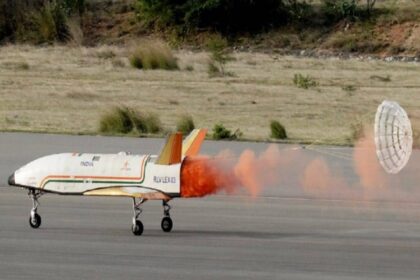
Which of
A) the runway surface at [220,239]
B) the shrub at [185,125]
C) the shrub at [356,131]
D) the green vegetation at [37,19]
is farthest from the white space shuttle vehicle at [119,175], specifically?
the green vegetation at [37,19]

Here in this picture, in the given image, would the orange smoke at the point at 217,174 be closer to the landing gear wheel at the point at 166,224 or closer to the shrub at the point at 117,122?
the landing gear wheel at the point at 166,224

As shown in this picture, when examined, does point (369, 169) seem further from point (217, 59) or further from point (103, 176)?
point (217, 59)

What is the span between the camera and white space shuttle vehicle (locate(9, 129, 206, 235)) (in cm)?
1548

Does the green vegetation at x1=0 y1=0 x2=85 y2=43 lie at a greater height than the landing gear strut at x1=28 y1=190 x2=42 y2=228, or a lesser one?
lesser

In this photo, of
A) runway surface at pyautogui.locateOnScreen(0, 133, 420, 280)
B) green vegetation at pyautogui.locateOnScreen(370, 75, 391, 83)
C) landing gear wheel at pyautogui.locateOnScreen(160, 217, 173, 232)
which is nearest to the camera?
runway surface at pyautogui.locateOnScreen(0, 133, 420, 280)

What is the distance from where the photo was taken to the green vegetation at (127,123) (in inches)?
1142

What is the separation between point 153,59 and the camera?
45.1 metres

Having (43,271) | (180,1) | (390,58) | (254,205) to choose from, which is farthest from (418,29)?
(43,271)

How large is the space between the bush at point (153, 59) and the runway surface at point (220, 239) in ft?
78.1

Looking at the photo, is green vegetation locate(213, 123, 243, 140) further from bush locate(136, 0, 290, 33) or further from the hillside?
bush locate(136, 0, 290, 33)

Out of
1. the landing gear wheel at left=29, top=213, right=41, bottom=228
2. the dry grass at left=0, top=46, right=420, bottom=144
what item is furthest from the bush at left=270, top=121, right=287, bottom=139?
the landing gear wheel at left=29, top=213, right=41, bottom=228

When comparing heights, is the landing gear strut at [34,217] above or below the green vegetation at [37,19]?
above

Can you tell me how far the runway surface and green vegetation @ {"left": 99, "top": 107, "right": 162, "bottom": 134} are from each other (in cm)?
822

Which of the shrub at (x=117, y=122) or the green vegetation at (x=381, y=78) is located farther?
the green vegetation at (x=381, y=78)
